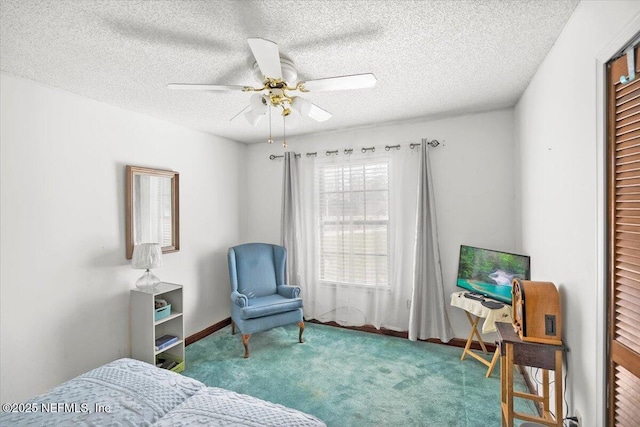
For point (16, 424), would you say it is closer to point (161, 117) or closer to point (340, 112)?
point (161, 117)

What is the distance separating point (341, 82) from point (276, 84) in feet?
1.31

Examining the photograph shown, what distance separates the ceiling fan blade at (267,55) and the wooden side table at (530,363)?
2063mm

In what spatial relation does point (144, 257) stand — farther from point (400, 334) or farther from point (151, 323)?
point (400, 334)

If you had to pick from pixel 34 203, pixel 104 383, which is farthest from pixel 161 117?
pixel 104 383

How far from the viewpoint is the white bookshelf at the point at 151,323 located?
2.56 metres

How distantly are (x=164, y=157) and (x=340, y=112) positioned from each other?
1941 millimetres

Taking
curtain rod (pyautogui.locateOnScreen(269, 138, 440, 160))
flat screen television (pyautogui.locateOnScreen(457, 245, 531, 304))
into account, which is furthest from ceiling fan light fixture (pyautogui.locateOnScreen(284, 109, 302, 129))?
flat screen television (pyautogui.locateOnScreen(457, 245, 531, 304))

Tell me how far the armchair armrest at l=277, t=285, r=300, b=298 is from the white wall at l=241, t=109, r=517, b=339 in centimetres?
166

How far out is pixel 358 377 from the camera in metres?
2.55

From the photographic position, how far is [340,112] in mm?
2979

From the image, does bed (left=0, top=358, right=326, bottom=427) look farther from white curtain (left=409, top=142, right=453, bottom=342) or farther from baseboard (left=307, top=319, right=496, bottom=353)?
baseboard (left=307, top=319, right=496, bottom=353)

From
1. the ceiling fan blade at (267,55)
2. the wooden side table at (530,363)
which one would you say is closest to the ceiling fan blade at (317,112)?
the ceiling fan blade at (267,55)

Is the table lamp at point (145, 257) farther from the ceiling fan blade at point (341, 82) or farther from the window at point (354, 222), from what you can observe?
the ceiling fan blade at point (341, 82)

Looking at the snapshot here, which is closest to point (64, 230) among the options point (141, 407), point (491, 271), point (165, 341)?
point (165, 341)
